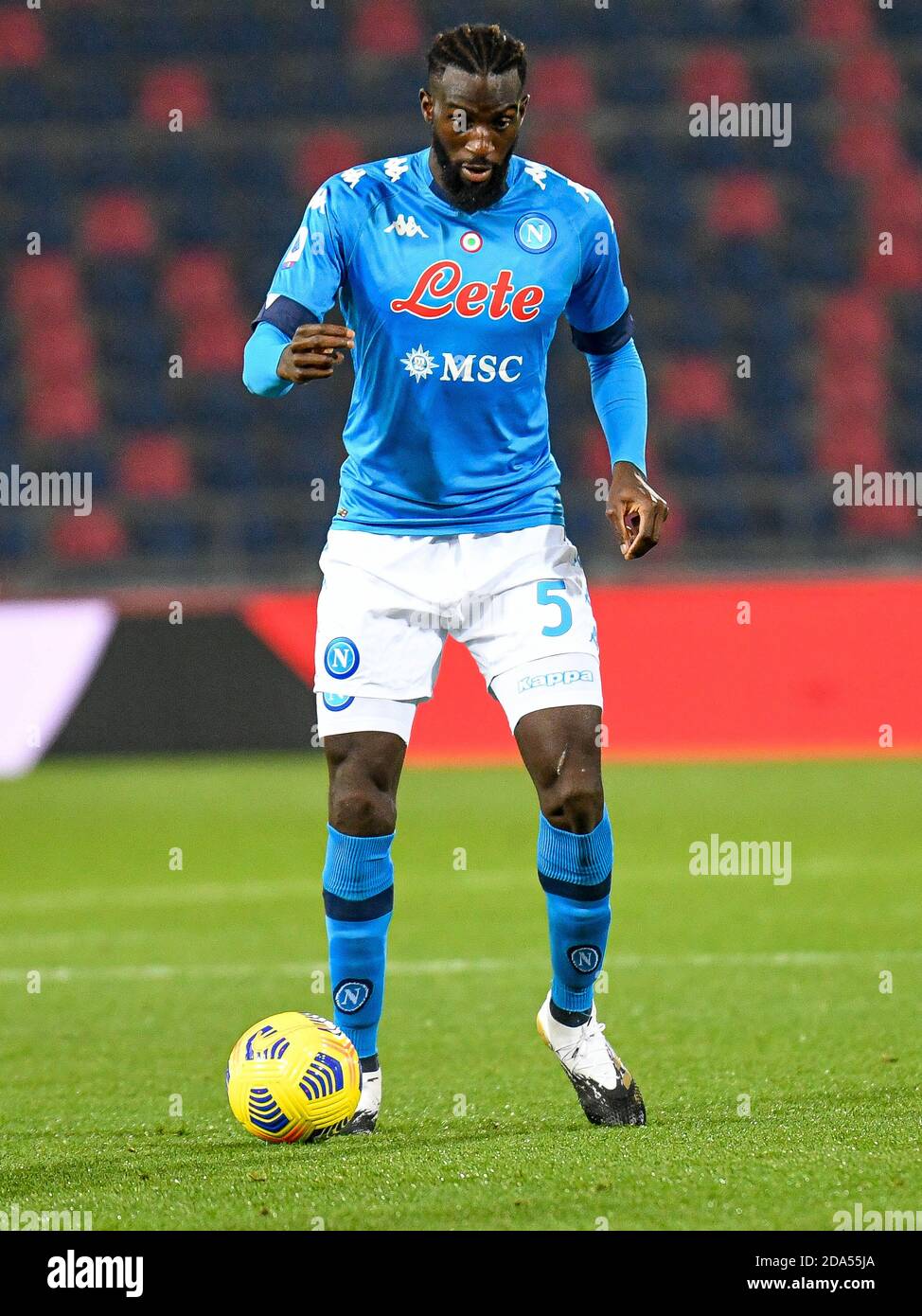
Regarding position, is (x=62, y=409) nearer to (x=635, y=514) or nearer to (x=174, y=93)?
(x=174, y=93)

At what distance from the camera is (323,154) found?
60.2 feet

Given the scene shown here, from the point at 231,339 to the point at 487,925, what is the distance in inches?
437

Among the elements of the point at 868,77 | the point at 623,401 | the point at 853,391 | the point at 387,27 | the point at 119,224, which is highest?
the point at 387,27

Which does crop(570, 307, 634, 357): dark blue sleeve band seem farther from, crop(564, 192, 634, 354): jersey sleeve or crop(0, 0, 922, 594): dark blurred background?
crop(0, 0, 922, 594): dark blurred background

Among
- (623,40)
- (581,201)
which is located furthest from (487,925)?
(623,40)

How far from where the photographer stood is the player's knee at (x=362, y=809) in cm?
408

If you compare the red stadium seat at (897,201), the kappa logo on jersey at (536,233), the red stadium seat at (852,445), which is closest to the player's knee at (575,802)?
the kappa logo on jersey at (536,233)

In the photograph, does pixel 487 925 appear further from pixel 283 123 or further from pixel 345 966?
pixel 283 123

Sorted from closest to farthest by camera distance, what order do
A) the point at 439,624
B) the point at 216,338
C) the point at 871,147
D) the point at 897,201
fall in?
the point at 439,624, the point at 216,338, the point at 897,201, the point at 871,147

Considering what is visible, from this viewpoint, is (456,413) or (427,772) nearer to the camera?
(456,413)

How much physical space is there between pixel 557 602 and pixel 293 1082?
1147mm

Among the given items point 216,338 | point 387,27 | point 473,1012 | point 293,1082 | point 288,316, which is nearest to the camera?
point 293,1082

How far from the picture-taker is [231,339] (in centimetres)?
1709

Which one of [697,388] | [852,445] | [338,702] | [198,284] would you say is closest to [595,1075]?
[338,702]
